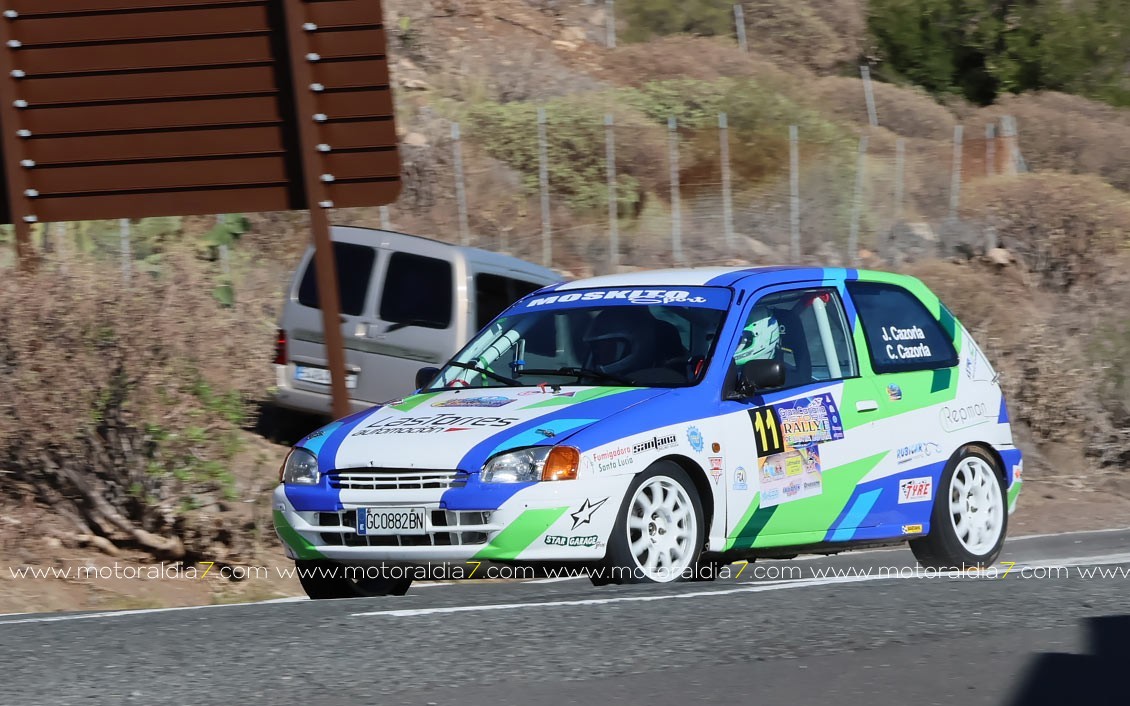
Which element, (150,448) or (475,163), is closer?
(150,448)

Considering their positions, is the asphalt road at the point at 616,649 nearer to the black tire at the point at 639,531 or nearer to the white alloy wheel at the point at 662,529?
the black tire at the point at 639,531

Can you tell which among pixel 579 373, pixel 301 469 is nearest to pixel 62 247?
pixel 301 469

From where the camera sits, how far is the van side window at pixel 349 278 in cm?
1298

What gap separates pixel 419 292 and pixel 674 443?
5652 mm

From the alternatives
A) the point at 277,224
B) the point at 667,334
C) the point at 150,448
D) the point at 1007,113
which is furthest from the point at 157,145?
the point at 1007,113

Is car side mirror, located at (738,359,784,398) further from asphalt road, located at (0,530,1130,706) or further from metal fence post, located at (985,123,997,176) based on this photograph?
metal fence post, located at (985,123,997,176)

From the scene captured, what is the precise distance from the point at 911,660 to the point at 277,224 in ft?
52.5

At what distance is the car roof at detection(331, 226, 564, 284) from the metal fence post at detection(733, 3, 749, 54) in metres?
24.9

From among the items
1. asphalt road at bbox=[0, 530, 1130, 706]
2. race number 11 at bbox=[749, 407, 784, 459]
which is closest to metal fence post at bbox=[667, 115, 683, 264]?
race number 11 at bbox=[749, 407, 784, 459]

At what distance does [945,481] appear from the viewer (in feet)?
29.1

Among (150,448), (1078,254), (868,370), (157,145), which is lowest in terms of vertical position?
(1078,254)

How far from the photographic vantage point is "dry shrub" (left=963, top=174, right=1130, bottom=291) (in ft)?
74.3

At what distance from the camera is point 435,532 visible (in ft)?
23.5

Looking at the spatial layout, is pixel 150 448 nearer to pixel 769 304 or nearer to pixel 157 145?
pixel 157 145
